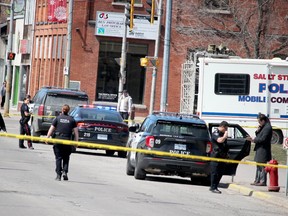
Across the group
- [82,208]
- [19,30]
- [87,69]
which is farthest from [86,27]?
[82,208]

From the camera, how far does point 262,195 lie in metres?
22.0

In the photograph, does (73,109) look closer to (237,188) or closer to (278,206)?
(237,188)

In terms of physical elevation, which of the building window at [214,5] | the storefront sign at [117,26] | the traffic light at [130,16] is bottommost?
the traffic light at [130,16]

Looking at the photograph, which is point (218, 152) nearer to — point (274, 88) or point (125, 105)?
point (274, 88)

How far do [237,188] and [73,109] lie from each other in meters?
10.8

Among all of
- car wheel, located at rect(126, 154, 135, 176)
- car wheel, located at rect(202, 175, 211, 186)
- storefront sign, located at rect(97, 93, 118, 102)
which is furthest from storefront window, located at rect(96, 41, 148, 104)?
car wheel, located at rect(202, 175, 211, 186)

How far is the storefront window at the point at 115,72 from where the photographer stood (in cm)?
5756

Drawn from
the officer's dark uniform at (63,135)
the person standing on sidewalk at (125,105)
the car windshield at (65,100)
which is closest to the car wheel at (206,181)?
the officer's dark uniform at (63,135)

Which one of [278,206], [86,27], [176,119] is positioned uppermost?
[86,27]

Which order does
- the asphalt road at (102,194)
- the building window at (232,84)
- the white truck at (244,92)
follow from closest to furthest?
the asphalt road at (102,194), the white truck at (244,92), the building window at (232,84)

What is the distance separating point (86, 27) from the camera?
57469mm

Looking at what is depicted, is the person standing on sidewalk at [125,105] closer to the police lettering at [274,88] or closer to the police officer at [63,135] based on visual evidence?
the police lettering at [274,88]

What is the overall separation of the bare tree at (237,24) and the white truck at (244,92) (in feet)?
20.2

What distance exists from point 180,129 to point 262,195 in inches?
109
